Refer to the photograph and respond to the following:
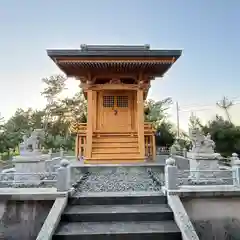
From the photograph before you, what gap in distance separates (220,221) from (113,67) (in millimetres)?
6699

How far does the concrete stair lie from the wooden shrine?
449 centimetres

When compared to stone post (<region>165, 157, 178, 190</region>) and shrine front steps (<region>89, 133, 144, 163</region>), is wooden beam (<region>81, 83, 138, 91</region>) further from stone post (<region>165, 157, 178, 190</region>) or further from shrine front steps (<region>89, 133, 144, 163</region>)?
stone post (<region>165, 157, 178, 190</region>)

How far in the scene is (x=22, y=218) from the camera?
4621 mm

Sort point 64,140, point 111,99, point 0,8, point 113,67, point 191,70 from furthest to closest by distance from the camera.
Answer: point 191,70 → point 64,140 → point 0,8 → point 111,99 → point 113,67

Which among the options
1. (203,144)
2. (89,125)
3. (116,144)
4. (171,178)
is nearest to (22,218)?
(171,178)

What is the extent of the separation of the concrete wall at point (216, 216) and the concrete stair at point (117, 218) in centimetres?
65

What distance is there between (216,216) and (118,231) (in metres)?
2.19

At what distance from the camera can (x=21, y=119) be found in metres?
25.3

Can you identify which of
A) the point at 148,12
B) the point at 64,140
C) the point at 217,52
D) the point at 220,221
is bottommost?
the point at 220,221

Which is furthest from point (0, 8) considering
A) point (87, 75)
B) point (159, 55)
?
point (159, 55)

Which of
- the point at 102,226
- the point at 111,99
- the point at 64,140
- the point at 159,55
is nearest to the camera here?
the point at 102,226

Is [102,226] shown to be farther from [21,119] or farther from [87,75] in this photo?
[21,119]

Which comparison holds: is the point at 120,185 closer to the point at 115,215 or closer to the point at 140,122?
the point at 115,215

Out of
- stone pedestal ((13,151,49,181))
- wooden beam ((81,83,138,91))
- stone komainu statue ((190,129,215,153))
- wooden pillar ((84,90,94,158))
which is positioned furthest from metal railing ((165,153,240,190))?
wooden beam ((81,83,138,91))
